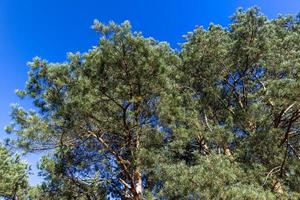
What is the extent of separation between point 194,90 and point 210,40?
1.49m

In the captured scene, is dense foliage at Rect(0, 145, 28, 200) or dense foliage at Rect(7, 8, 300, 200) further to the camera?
dense foliage at Rect(0, 145, 28, 200)

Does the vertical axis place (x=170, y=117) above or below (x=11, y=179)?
below

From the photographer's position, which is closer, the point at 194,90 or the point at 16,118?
the point at 16,118

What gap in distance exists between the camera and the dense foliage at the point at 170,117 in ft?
24.1

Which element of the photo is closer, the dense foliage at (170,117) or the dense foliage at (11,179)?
the dense foliage at (170,117)

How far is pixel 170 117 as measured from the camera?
8273mm

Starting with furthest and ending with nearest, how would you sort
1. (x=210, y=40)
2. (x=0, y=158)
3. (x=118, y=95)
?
(x=0, y=158) → (x=210, y=40) → (x=118, y=95)

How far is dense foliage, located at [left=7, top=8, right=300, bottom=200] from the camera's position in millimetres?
7355

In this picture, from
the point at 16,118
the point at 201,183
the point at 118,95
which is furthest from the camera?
the point at 16,118

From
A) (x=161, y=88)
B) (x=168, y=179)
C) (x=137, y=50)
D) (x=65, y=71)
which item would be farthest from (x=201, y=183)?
(x=65, y=71)

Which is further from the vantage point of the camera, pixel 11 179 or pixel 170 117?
pixel 11 179

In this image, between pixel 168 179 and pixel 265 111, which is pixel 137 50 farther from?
pixel 265 111

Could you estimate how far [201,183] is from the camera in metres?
6.78

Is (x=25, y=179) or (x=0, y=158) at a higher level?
(x=0, y=158)
